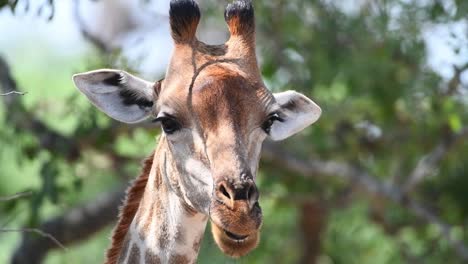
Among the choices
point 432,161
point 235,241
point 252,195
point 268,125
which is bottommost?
point 432,161

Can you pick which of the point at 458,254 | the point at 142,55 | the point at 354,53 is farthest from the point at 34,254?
the point at 458,254

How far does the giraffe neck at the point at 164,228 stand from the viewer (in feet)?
23.2

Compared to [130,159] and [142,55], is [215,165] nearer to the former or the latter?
[142,55]

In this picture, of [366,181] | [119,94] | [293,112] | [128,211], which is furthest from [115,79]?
[366,181]

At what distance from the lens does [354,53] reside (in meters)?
12.5

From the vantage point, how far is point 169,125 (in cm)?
693

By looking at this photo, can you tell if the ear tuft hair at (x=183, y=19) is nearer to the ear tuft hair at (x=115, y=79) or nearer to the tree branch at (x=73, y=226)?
the ear tuft hair at (x=115, y=79)

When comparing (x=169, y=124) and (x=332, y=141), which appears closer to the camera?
(x=169, y=124)

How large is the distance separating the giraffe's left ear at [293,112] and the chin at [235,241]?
1.10 meters

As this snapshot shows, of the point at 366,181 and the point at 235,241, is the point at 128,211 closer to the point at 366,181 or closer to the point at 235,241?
the point at 235,241

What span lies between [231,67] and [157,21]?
6.45 m

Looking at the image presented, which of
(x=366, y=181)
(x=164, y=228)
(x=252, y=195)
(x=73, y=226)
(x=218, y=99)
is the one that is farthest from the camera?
(x=366, y=181)

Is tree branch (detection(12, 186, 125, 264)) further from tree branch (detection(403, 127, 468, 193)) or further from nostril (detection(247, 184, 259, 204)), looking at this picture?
nostril (detection(247, 184, 259, 204))

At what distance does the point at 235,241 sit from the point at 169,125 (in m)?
0.80
